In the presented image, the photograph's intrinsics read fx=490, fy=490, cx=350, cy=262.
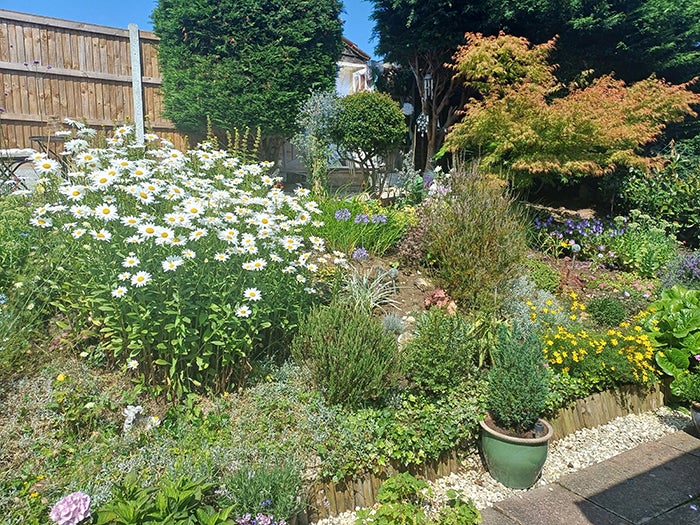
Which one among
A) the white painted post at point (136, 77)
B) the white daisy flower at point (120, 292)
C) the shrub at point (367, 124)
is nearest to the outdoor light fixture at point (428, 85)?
the shrub at point (367, 124)

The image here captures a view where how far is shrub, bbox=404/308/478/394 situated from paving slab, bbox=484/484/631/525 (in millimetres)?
737

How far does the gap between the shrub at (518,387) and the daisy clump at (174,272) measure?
4.43 ft

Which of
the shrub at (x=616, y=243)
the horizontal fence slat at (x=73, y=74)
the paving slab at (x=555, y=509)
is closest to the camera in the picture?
the paving slab at (x=555, y=509)

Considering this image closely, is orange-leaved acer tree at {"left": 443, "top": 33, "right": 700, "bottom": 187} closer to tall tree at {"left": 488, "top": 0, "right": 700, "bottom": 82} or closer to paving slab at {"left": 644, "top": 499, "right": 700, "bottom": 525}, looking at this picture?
tall tree at {"left": 488, "top": 0, "right": 700, "bottom": 82}

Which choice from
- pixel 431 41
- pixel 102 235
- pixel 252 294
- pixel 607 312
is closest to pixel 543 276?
pixel 607 312

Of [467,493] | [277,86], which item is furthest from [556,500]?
[277,86]

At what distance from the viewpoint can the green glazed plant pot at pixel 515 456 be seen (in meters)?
2.83

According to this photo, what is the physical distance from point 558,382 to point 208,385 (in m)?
2.34

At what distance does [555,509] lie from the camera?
2701 mm

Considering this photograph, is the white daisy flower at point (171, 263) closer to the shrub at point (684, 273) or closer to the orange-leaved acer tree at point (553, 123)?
the orange-leaved acer tree at point (553, 123)

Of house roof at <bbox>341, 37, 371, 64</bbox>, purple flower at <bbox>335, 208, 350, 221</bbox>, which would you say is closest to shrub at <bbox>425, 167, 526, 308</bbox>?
purple flower at <bbox>335, 208, 350, 221</bbox>

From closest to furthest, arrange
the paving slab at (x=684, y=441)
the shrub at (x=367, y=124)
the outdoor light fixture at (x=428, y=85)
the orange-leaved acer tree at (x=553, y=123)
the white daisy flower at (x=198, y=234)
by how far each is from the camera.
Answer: the white daisy flower at (x=198, y=234) < the paving slab at (x=684, y=441) < the orange-leaved acer tree at (x=553, y=123) < the shrub at (x=367, y=124) < the outdoor light fixture at (x=428, y=85)

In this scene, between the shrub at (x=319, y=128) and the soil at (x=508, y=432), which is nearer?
the soil at (x=508, y=432)

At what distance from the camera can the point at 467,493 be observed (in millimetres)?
2865
